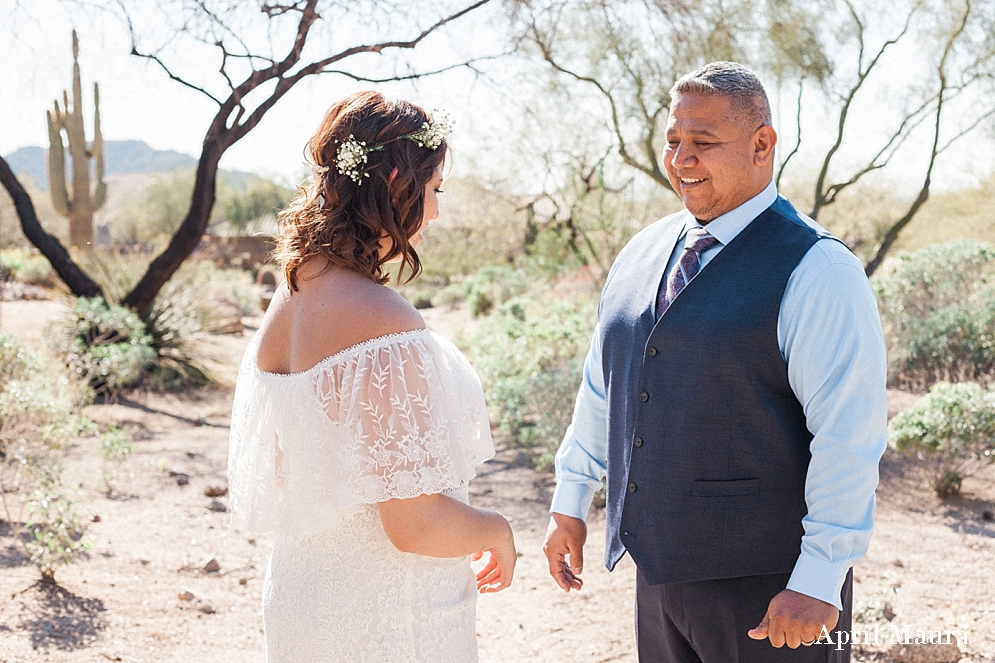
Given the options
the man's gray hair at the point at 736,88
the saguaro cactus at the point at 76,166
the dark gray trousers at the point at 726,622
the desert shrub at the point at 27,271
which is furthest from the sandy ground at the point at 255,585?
the desert shrub at the point at 27,271

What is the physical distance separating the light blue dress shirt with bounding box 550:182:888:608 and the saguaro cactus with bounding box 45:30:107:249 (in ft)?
48.5

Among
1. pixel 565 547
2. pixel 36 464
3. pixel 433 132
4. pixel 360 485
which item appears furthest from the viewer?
pixel 36 464

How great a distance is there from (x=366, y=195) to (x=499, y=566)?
85cm

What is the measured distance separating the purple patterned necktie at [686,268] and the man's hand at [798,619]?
0.69 m

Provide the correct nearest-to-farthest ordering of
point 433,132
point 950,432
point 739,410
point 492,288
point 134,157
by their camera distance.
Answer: point 433,132 → point 739,410 → point 950,432 → point 492,288 → point 134,157

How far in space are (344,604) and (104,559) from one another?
3249mm

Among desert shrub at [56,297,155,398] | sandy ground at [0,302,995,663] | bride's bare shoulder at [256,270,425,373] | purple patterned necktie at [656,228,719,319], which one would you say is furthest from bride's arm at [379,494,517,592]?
desert shrub at [56,297,155,398]

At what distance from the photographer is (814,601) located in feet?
5.64

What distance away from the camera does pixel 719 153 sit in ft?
6.59

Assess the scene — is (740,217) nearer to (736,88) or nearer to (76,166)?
(736,88)

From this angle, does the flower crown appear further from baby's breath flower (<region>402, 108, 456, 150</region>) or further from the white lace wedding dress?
the white lace wedding dress

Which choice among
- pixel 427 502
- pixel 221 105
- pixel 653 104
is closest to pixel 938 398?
pixel 427 502

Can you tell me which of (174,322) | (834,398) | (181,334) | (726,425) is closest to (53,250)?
(174,322)

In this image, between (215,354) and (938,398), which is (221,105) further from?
(938,398)
